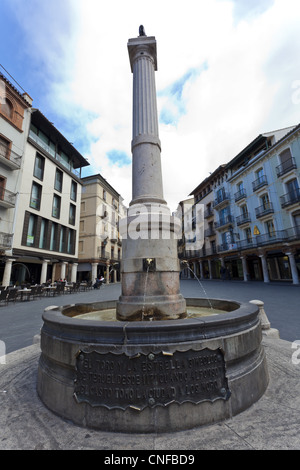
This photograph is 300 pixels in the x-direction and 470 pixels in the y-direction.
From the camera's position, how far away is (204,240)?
119ft

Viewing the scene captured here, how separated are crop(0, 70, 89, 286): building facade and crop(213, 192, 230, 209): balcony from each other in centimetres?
1959

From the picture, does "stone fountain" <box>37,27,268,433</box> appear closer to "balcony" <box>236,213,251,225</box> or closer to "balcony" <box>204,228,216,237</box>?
"balcony" <box>236,213,251,225</box>

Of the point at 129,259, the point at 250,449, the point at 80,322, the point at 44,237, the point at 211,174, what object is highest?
the point at 211,174

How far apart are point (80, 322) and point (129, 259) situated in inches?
64.2

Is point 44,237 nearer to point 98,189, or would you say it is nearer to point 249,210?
point 98,189

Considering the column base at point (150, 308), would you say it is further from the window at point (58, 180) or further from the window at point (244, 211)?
the window at point (244, 211)

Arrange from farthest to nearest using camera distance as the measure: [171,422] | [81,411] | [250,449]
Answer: [81,411]
[171,422]
[250,449]

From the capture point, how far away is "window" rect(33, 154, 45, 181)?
66.5 ft

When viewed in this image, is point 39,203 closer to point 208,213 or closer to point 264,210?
point 264,210

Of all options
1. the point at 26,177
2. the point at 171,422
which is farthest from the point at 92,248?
the point at 171,422

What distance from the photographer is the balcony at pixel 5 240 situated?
52.4ft

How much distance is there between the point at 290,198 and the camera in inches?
788

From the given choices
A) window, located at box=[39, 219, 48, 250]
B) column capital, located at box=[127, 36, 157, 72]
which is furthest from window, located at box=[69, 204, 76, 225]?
column capital, located at box=[127, 36, 157, 72]

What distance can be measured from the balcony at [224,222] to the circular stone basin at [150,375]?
27805mm
